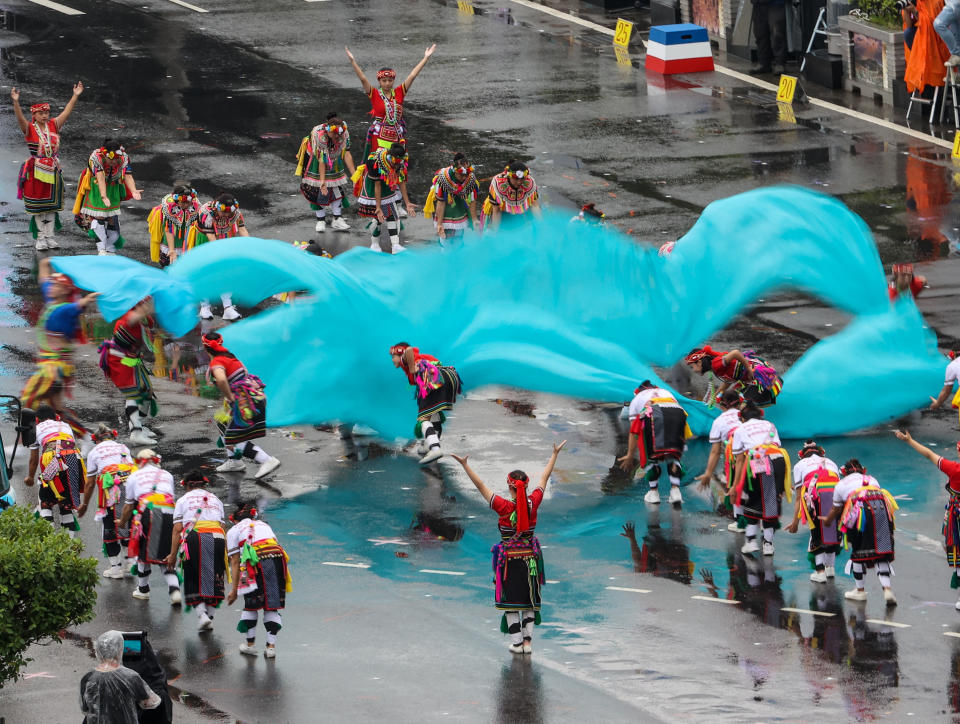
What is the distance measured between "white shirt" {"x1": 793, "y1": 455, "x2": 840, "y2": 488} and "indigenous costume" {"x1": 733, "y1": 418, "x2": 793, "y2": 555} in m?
0.28

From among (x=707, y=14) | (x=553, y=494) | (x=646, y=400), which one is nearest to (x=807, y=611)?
(x=646, y=400)

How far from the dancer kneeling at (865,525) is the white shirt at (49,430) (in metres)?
6.93

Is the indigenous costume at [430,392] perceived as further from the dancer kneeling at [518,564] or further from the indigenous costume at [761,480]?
the dancer kneeling at [518,564]

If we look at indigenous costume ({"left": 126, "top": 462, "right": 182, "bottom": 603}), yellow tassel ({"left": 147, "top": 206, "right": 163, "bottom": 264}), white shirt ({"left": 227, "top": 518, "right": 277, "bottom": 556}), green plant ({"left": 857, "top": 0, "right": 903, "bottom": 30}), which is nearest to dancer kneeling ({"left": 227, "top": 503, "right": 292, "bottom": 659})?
white shirt ({"left": 227, "top": 518, "right": 277, "bottom": 556})

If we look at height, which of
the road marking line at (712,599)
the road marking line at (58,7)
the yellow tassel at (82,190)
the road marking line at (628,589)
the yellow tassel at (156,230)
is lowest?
the road marking line at (628,589)

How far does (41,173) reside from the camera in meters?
23.9

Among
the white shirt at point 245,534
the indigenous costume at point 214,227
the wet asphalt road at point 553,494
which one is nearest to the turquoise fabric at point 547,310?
the wet asphalt road at point 553,494

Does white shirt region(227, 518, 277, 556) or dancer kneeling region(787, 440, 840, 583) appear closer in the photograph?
white shirt region(227, 518, 277, 556)

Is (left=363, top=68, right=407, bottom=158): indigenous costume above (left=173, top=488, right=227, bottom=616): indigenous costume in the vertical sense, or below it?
above

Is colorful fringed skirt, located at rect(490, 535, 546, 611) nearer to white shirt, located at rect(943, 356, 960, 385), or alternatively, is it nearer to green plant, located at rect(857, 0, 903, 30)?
white shirt, located at rect(943, 356, 960, 385)

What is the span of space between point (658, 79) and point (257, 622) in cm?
2153

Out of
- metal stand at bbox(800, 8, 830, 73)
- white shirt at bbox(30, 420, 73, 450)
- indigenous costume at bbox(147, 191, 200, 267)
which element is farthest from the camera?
metal stand at bbox(800, 8, 830, 73)

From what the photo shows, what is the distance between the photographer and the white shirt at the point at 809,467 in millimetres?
15062

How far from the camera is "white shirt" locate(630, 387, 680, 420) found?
54.6ft
